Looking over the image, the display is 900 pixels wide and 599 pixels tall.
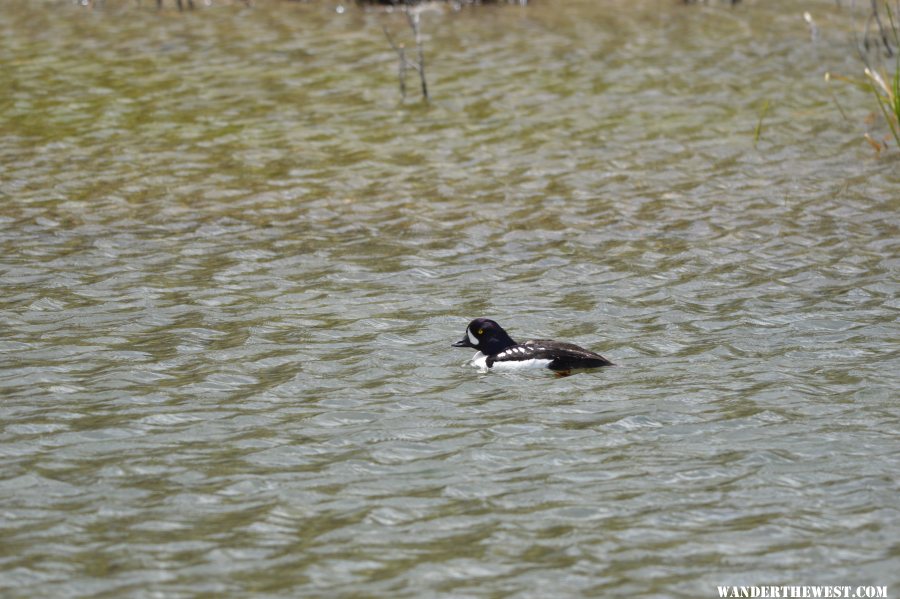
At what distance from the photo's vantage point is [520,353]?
1238cm

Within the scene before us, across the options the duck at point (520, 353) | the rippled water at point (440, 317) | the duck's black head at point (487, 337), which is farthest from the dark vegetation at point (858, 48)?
the duck's black head at point (487, 337)

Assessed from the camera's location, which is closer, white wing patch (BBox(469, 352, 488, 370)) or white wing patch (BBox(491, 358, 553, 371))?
white wing patch (BBox(491, 358, 553, 371))

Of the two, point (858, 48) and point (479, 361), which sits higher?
point (858, 48)

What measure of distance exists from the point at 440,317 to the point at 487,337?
1569mm

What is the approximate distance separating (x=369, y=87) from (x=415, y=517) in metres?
16.4

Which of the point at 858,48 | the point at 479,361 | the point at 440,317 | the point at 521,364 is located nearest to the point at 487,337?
the point at 479,361

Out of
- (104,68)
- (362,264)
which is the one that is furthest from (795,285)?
(104,68)

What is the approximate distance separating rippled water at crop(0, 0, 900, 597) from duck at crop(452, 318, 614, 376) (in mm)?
190

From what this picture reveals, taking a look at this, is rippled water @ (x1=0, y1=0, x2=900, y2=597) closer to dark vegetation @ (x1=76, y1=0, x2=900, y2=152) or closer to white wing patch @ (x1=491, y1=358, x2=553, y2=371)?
white wing patch @ (x1=491, y1=358, x2=553, y2=371)

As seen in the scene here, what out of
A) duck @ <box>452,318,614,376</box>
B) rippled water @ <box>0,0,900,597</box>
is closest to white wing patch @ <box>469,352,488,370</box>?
duck @ <box>452,318,614,376</box>

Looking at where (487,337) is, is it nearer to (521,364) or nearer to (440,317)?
(521,364)

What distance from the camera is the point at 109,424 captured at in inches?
432

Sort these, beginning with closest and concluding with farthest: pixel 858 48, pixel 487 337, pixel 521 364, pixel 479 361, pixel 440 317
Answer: pixel 521 364, pixel 487 337, pixel 479 361, pixel 440 317, pixel 858 48

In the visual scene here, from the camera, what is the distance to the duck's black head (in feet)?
40.9
